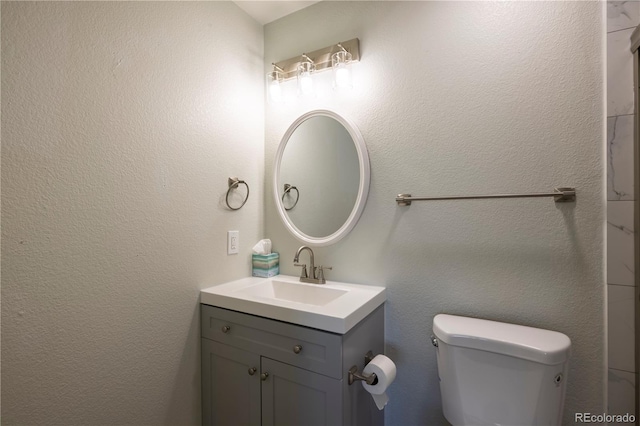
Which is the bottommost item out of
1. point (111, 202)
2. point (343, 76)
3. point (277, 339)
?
point (277, 339)

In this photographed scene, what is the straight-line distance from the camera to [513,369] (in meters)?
0.97

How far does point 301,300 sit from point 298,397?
18.5 inches

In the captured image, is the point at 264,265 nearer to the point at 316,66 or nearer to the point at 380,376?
the point at 380,376

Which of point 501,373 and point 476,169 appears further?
point 476,169

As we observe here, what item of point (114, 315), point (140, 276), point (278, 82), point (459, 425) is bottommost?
point (459, 425)

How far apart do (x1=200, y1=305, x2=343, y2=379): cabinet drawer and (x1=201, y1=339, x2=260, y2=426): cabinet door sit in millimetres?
51

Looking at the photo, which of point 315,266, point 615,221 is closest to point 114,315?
point 315,266

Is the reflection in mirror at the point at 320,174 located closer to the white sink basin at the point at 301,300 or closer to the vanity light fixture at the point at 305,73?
the vanity light fixture at the point at 305,73

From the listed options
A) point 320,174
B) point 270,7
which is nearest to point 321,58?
point 270,7

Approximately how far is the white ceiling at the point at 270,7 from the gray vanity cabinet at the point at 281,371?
159cm

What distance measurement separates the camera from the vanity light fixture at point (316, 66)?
144 cm

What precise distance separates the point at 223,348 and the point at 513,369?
44.6 inches

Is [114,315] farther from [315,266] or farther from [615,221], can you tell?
[615,221]

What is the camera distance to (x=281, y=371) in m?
1.15
